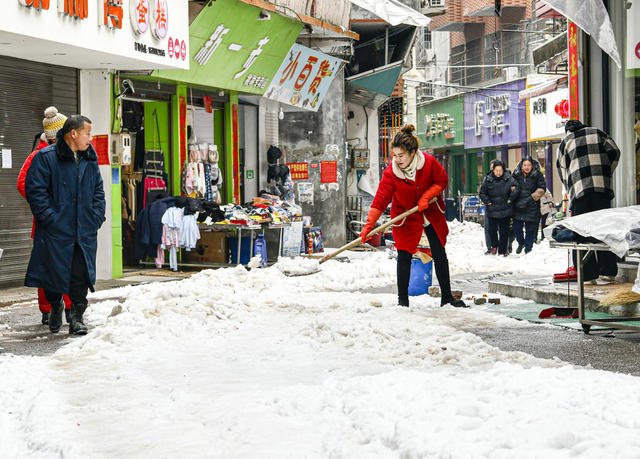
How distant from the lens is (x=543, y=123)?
35531mm

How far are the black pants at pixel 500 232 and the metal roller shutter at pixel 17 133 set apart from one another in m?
9.17

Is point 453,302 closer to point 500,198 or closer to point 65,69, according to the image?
point 65,69

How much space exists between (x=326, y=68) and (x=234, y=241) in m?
6.60

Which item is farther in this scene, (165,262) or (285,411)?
(165,262)

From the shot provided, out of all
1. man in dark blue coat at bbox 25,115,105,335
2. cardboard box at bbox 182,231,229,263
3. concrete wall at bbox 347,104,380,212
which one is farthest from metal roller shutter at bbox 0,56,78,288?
concrete wall at bbox 347,104,380,212

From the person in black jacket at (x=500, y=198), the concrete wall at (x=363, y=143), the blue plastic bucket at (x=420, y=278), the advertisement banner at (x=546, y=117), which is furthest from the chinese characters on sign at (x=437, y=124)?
the blue plastic bucket at (x=420, y=278)

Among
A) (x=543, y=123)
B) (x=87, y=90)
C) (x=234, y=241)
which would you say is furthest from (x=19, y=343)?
(x=543, y=123)

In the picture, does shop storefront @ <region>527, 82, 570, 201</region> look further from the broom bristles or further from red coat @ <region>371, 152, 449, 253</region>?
the broom bristles

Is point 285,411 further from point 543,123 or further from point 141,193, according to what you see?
point 543,123

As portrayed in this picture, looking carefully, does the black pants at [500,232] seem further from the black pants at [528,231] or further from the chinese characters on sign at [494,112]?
the chinese characters on sign at [494,112]

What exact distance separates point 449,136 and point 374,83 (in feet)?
76.0

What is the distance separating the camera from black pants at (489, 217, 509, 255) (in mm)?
18594


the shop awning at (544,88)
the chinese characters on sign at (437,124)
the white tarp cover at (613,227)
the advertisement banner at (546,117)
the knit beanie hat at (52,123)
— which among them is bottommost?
the white tarp cover at (613,227)

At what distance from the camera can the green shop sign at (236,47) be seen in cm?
1600
